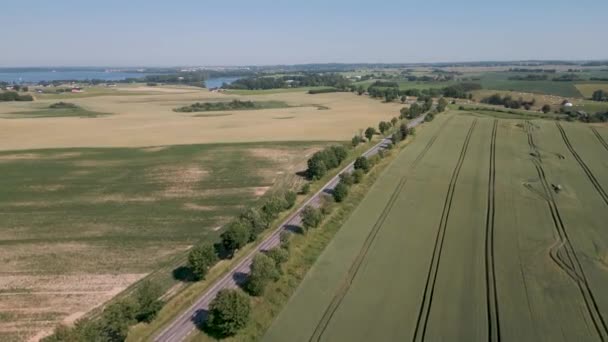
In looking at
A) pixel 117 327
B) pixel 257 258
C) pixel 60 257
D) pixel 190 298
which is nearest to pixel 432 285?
pixel 257 258

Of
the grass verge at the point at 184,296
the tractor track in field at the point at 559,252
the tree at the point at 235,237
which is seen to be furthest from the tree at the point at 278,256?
the tractor track in field at the point at 559,252

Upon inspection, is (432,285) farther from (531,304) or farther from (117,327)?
(117,327)

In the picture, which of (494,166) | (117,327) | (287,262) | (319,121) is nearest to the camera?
(117,327)

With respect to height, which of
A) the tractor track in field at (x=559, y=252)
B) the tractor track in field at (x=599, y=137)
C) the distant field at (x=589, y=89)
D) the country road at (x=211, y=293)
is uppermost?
the distant field at (x=589, y=89)

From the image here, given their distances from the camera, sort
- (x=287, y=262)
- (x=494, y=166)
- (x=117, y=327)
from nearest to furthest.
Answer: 1. (x=117, y=327)
2. (x=287, y=262)
3. (x=494, y=166)

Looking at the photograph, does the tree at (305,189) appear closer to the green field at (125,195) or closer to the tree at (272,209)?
the green field at (125,195)

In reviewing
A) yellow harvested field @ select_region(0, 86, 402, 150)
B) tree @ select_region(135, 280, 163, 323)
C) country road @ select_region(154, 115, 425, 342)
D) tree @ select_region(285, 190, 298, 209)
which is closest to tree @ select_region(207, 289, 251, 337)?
country road @ select_region(154, 115, 425, 342)
